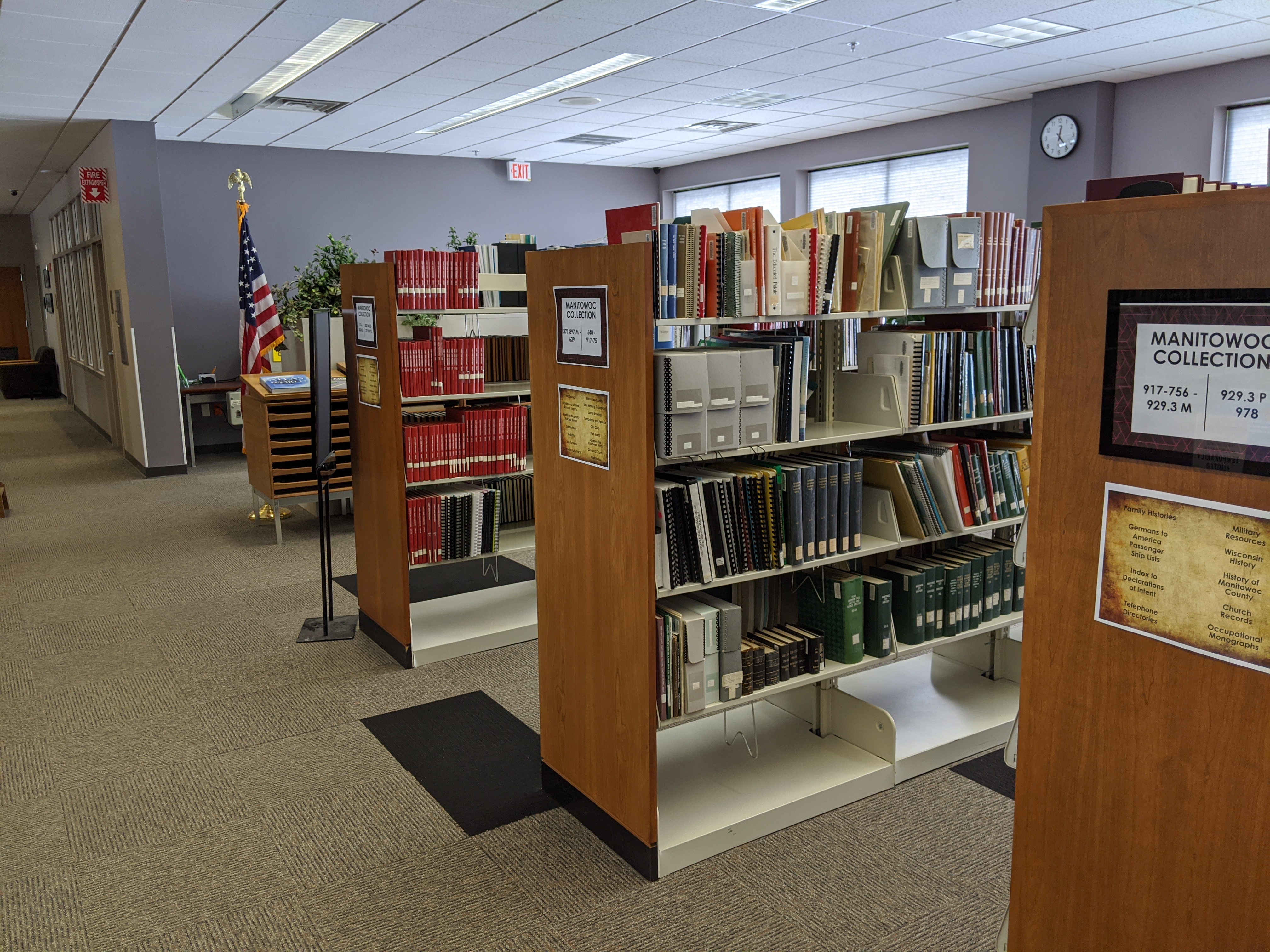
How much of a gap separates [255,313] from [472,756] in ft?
19.1

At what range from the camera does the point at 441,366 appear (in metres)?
4.12

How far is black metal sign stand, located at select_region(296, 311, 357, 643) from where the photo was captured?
160 inches

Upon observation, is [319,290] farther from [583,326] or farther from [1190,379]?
[1190,379]

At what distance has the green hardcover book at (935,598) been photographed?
317cm

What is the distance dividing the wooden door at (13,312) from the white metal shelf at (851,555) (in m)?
19.3

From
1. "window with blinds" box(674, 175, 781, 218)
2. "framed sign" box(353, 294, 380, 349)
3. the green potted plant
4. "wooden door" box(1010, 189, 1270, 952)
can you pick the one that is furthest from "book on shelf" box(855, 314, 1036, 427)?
"window with blinds" box(674, 175, 781, 218)

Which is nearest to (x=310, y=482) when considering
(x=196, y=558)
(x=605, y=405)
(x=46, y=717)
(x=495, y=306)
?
(x=196, y=558)

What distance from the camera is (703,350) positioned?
265 cm

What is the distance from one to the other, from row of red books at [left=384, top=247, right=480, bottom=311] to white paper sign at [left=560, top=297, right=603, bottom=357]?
138cm

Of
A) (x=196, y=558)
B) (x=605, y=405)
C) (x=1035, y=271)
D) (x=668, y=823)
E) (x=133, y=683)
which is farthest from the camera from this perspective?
(x=196, y=558)

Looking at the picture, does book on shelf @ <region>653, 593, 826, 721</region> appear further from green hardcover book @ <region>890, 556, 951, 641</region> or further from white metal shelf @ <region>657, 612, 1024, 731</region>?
green hardcover book @ <region>890, 556, 951, 641</region>

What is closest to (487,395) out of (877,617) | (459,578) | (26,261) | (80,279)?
(459,578)

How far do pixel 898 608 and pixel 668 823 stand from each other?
1084 millimetres

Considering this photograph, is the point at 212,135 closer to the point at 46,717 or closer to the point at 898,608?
the point at 46,717
